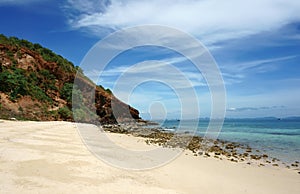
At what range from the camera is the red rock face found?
37406mm

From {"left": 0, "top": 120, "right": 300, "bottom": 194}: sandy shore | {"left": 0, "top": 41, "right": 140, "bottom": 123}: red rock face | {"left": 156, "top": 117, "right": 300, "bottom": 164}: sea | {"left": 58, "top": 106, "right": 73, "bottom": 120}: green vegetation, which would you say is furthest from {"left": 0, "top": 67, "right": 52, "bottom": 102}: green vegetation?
{"left": 0, "top": 120, "right": 300, "bottom": 194}: sandy shore

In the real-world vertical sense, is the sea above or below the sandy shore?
above

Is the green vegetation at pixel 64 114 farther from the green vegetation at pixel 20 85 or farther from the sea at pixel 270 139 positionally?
the sea at pixel 270 139

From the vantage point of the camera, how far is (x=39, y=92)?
43.4 m

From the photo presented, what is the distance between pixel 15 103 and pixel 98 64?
2652 cm

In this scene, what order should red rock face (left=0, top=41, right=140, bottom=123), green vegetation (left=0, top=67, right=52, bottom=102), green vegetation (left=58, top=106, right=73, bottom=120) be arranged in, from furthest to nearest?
green vegetation (left=58, top=106, right=73, bottom=120) → green vegetation (left=0, top=67, right=52, bottom=102) → red rock face (left=0, top=41, right=140, bottom=123)

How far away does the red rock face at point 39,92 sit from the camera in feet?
123

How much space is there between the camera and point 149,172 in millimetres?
10930

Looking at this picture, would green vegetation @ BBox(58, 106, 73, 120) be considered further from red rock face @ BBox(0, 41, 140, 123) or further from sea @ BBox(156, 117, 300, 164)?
sea @ BBox(156, 117, 300, 164)

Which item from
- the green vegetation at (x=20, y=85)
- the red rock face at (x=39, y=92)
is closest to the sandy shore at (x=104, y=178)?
the red rock face at (x=39, y=92)

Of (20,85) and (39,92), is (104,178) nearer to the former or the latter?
(20,85)

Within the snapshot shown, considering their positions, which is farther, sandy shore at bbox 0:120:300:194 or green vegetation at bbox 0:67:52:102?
green vegetation at bbox 0:67:52:102

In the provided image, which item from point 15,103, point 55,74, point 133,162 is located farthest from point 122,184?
point 55,74

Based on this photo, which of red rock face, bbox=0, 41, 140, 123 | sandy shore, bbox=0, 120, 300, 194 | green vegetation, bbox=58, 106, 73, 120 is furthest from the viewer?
green vegetation, bbox=58, 106, 73, 120
